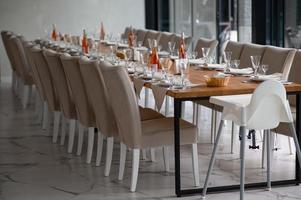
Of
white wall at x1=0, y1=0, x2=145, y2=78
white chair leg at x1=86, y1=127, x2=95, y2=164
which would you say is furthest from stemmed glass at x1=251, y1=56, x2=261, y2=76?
white wall at x1=0, y1=0, x2=145, y2=78

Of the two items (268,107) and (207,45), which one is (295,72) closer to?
(268,107)

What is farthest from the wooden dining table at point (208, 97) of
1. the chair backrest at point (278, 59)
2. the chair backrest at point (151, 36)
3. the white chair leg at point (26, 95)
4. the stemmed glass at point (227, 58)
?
the chair backrest at point (151, 36)

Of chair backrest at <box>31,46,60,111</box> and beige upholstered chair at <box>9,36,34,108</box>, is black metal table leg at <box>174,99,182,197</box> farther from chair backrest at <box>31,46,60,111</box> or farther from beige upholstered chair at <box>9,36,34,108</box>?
beige upholstered chair at <box>9,36,34,108</box>

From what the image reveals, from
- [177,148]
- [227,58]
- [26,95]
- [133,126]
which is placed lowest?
[26,95]

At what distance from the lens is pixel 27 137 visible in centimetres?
700

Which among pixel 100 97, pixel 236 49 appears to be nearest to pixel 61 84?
pixel 100 97

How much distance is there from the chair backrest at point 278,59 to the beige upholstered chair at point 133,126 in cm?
113

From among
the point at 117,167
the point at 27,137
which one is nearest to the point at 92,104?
the point at 117,167

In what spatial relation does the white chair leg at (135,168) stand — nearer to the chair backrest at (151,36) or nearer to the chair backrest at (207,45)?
the chair backrest at (207,45)

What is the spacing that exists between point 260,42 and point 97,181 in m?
4.15

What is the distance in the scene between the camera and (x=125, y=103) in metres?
4.77

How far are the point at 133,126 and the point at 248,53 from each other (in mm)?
1965

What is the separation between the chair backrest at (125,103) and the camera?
15.5 ft

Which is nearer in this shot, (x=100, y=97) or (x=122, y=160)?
(x=122, y=160)
